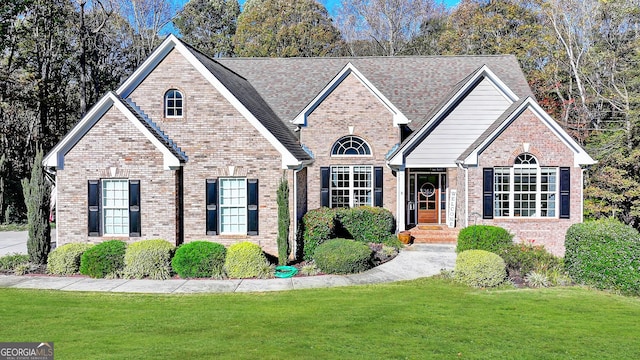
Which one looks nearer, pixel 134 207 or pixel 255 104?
pixel 134 207

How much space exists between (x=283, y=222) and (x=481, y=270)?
604cm

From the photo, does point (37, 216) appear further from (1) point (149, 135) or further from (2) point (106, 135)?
(1) point (149, 135)

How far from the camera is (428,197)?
69.9ft

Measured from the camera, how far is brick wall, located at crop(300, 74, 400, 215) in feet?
64.4

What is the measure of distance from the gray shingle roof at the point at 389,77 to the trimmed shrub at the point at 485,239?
24.5ft

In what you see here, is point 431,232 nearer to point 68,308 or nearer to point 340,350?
point 340,350

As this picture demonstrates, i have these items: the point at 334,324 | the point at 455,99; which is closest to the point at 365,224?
the point at 455,99

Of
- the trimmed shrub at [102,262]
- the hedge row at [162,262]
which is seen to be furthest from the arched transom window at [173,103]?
the trimmed shrub at [102,262]

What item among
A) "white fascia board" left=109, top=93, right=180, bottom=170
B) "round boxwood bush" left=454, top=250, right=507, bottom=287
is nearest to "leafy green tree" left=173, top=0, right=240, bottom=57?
"white fascia board" left=109, top=93, right=180, bottom=170

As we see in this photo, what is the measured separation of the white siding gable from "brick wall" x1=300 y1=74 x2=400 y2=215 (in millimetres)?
1465

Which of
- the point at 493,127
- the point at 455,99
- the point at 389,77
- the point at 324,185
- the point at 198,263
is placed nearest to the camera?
the point at 198,263

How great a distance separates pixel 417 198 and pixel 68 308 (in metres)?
15.3

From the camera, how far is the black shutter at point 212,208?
598 inches

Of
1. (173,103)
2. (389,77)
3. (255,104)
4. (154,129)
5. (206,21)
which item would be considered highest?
(206,21)
